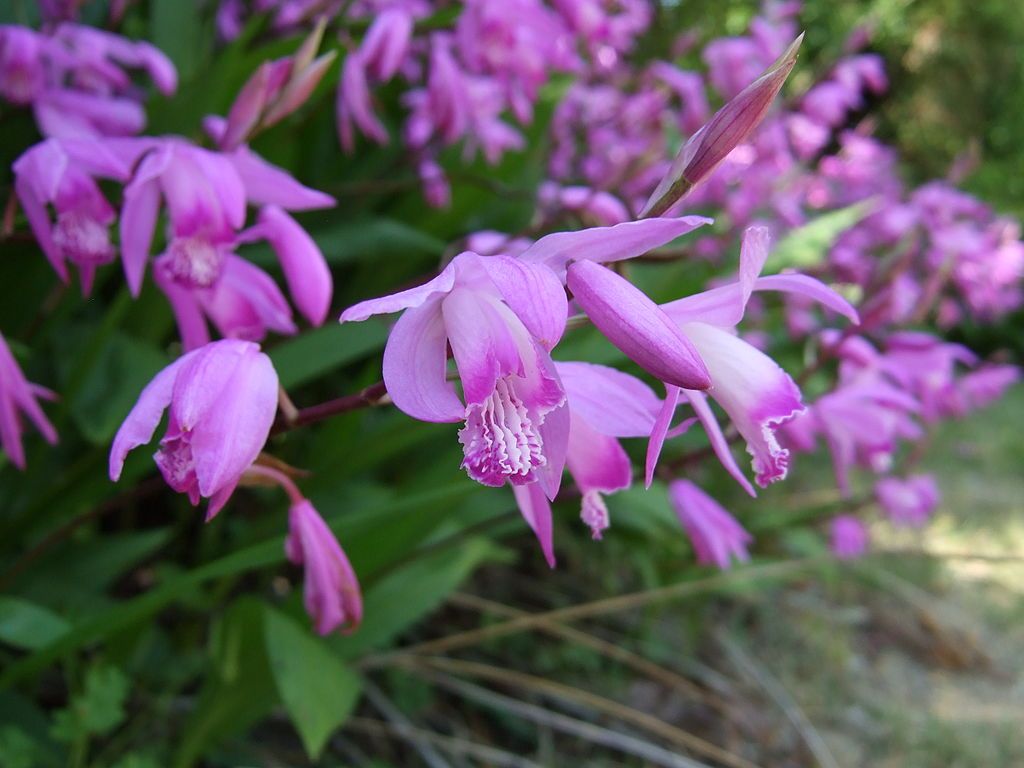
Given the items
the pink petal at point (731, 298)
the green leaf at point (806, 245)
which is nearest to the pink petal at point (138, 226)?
the pink petal at point (731, 298)

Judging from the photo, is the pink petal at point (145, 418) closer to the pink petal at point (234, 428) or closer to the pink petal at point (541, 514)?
the pink petal at point (234, 428)

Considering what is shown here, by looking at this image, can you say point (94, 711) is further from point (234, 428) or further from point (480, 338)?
point (480, 338)

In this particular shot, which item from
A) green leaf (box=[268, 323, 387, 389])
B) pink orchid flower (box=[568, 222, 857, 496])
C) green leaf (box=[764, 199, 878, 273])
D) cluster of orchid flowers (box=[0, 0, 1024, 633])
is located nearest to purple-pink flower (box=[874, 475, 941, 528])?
cluster of orchid flowers (box=[0, 0, 1024, 633])

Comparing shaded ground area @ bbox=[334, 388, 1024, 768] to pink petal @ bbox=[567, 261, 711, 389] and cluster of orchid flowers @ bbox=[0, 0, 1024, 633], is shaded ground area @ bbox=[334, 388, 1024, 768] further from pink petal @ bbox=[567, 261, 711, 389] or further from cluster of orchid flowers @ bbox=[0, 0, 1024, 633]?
pink petal @ bbox=[567, 261, 711, 389]

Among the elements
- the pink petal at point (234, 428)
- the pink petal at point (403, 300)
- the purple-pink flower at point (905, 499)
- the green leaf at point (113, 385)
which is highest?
the pink petal at point (403, 300)

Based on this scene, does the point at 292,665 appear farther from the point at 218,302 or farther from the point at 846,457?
the point at 846,457

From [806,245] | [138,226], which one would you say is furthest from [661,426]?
[806,245]

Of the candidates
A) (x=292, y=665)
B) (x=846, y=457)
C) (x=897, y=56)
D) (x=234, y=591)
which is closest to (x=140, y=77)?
(x=234, y=591)
